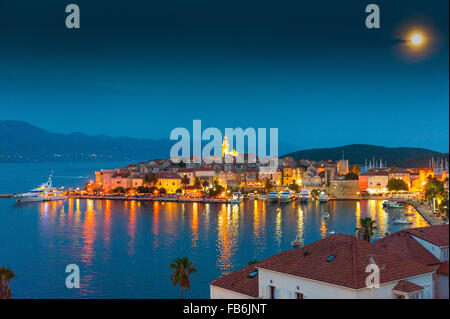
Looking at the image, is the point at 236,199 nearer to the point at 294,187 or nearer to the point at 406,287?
the point at 294,187

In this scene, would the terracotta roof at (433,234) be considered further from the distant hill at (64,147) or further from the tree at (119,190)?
the distant hill at (64,147)

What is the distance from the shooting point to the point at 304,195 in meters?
30.3

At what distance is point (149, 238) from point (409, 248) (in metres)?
12.1

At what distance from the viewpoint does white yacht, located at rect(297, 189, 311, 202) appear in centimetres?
2921

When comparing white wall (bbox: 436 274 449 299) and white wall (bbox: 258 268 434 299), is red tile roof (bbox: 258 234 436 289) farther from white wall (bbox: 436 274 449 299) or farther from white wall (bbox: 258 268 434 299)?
white wall (bbox: 436 274 449 299)

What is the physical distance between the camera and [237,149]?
50.6 metres

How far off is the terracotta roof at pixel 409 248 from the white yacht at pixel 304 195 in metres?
24.0

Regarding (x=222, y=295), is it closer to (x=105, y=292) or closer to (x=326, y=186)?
(x=105, y=292)

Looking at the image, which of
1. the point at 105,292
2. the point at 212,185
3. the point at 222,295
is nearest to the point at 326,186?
the point at 212,185

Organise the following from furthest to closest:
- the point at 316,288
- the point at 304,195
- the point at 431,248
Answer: the point at 304,195 → the point at 431,248 → the point at 316,288

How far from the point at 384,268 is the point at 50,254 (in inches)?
468

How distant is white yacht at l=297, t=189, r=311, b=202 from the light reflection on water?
240 cm

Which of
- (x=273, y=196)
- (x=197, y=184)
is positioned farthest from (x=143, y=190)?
(x=273, y=196)

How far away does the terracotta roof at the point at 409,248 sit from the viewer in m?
4.36
